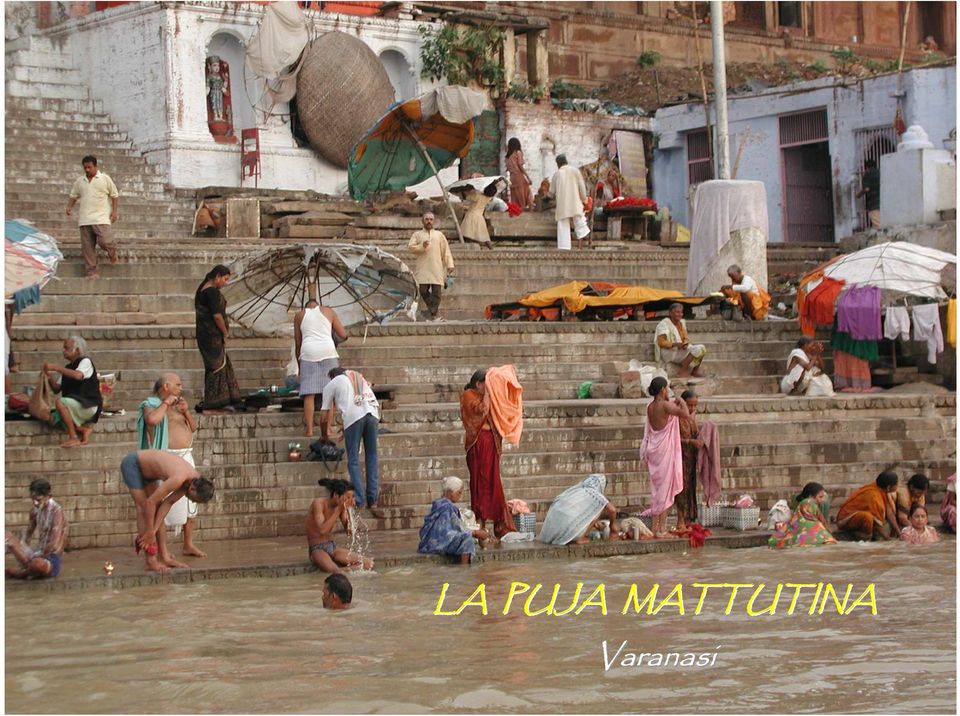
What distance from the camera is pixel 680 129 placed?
89.4ft

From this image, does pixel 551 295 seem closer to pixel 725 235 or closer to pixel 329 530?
pixel 725 235

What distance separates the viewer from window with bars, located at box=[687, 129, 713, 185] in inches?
1065

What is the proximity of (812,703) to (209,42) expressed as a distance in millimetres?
16658

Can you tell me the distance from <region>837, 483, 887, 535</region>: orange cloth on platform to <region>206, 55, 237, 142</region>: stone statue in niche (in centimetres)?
1194

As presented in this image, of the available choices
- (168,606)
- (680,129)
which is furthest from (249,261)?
(680,129)

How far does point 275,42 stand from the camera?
2284cm

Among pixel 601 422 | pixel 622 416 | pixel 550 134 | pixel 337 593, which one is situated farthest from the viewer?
pixel 550 134

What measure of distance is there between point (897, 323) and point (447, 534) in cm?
656

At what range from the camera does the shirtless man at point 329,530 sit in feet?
38.3

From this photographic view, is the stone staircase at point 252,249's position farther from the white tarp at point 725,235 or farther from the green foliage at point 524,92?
the green foliage at point 524,92

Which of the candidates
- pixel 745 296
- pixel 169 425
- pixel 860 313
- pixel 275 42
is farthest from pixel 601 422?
pixel 275 42

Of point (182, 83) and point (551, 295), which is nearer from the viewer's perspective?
point (551, 295)

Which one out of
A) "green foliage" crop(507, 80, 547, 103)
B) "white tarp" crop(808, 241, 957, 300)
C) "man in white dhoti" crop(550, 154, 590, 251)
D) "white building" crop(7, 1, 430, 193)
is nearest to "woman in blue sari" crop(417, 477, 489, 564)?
"white tarp" crop(808, 241, 957, 300)

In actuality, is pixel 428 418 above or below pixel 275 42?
below
